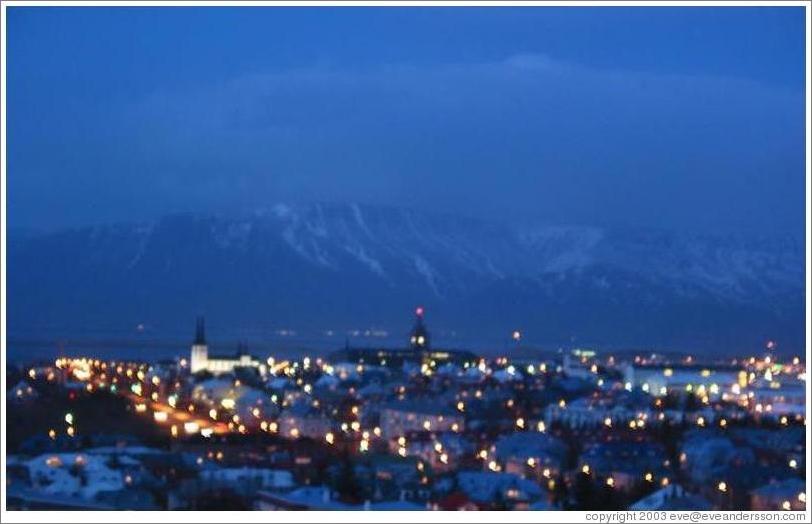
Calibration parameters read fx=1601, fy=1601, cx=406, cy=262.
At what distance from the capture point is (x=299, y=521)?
4461 mm

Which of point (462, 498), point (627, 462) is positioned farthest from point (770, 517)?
point (627, 462)

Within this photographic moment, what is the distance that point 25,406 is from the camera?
41.5 ft

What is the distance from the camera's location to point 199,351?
23.5 meters

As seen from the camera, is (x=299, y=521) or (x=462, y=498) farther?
(x=462, y=498)

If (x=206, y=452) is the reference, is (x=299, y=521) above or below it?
below

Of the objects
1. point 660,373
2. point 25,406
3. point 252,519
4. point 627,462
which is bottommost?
point 252,519

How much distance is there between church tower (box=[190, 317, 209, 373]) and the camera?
22969 mm

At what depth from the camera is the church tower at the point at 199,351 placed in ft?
75.4

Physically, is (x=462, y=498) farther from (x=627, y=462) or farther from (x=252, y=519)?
(x=252, y=519)

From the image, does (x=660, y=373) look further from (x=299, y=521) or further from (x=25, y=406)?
(x=299, y=521)

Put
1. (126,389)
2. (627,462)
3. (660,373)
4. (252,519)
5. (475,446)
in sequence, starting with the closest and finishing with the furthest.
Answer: (252,519) < (627,462) < (475,446) < (126,389) < (660,373)

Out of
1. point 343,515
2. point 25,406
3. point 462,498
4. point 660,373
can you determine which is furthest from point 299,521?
point 660,373

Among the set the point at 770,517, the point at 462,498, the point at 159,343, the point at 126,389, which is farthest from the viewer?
the point at 159,343

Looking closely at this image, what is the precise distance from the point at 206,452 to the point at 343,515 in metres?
4.67
